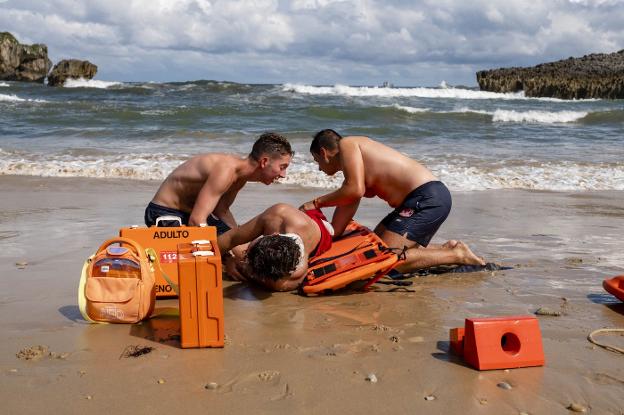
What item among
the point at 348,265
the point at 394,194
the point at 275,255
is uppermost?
the point at 394,194

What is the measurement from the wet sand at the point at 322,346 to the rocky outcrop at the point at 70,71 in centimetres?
3993

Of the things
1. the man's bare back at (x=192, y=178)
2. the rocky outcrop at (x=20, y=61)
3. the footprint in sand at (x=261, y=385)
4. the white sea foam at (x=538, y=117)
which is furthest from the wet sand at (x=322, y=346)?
the rocky outcrop at (x=20, y=61)

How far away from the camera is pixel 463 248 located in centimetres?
573

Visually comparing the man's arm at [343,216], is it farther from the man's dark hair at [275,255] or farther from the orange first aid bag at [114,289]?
the orange first aid bag at [114,289]

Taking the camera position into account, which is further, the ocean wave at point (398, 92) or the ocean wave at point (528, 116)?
the ocean wave at point (398, 92)

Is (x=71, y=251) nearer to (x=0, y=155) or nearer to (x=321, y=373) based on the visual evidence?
(x=321, y=373)

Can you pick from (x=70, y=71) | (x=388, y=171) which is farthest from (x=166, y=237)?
(x=70, y=71)

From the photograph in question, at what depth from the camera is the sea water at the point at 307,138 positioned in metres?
11.3

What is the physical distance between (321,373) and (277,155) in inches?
92.2

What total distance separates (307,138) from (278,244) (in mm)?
11307

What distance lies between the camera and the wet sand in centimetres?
307

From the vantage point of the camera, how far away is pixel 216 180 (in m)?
5.25

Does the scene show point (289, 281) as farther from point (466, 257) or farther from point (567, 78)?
point (567, 78)

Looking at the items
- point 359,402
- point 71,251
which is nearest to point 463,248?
point 359,402
